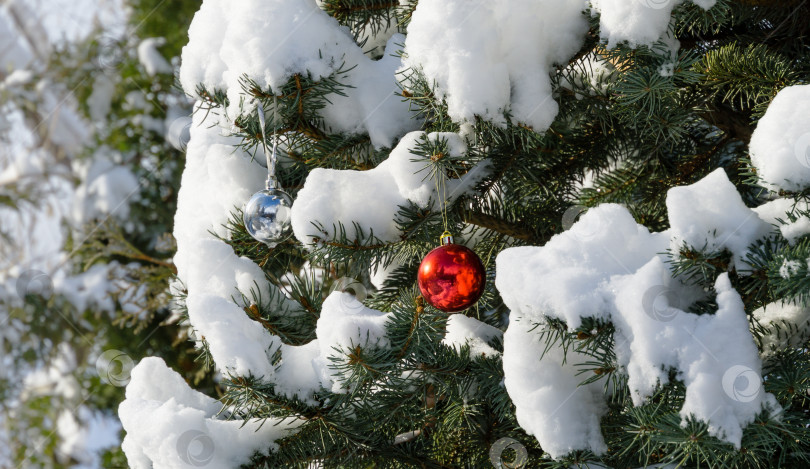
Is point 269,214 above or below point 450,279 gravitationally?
above

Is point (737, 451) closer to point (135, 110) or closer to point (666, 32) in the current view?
point (666, 32)

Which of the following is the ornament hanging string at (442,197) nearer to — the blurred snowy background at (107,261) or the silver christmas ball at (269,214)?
the silver christmas ball at (269,214)

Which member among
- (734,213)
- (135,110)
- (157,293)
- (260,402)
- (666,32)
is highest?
(135,110)

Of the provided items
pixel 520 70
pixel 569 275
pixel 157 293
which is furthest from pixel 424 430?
pixel 157 293

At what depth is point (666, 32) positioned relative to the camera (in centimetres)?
111

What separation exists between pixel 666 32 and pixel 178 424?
37.8 inches

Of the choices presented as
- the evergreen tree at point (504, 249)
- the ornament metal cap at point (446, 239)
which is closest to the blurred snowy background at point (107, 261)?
the evergreen tree at point (504, 249)

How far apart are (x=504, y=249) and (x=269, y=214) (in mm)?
383

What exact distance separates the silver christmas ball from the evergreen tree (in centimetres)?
4

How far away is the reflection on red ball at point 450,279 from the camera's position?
3.44 ft

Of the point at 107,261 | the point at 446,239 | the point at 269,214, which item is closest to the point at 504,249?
the point at 446,239

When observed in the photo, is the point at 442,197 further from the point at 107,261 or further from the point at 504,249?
the point at 107,261

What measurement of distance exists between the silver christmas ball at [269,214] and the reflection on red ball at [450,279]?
26 centimetres

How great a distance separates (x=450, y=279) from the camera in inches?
41.2
